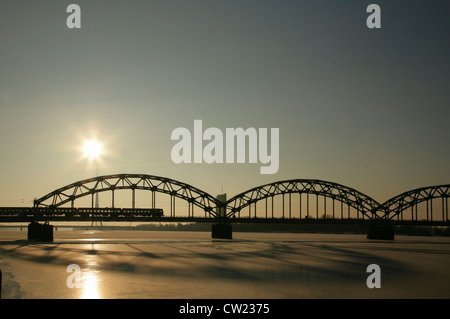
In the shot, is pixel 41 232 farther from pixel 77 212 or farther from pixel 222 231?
pixel 222 231

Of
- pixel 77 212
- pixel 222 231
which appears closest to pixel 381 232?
pixel 222 231

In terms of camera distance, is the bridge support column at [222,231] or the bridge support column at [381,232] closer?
the bridge support column at [222,231]

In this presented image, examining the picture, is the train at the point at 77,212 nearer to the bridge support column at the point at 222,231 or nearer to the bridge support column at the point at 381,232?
the bridge support column at the point at 222,231

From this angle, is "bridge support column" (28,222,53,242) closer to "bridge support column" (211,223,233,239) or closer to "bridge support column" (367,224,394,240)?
"bridge support column" (211,223,233,239)

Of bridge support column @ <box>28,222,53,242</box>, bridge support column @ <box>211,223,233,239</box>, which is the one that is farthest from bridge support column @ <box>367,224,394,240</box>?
bridge support column @ <box>28,222,53,242</box>

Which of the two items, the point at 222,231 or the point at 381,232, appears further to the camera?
the point at 381,232

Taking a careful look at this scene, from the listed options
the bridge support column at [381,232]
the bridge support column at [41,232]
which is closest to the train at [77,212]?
the bridge support column at [41,232]
